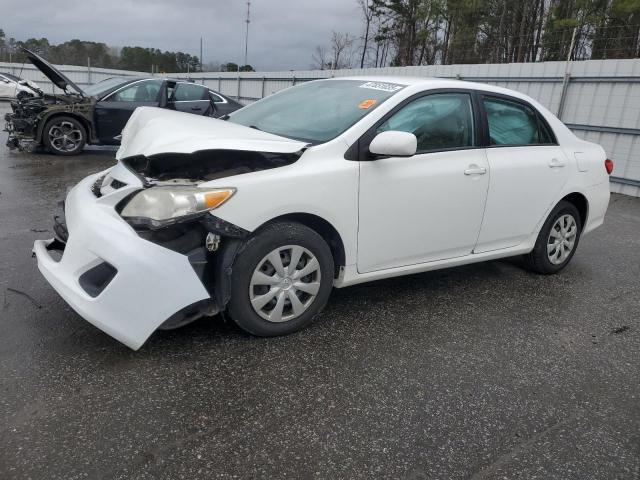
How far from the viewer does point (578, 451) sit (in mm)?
2340

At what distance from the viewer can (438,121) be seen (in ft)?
12.1

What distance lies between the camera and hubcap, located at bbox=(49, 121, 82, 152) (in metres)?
9.60

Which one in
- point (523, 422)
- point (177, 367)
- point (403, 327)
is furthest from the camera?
point (403, 327)

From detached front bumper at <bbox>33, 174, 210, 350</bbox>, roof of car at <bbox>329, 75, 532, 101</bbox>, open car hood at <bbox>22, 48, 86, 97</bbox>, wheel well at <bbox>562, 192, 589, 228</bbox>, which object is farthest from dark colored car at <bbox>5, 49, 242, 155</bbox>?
wheel well at <bbox>562, 192, 589, 228</bbox>

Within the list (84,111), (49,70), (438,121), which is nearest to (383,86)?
(438,121)

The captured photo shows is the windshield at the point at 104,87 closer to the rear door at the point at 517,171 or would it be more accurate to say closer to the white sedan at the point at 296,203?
the white sedan at the point at 296,203

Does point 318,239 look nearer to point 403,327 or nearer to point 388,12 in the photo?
point 403,327

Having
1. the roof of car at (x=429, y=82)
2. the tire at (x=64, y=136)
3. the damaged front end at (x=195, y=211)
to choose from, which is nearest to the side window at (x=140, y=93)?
the tire at (x=64, y=136)

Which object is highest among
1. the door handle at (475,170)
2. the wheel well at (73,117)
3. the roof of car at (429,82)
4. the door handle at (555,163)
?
the roof of car at (429,82)

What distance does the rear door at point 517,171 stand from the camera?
13.0 ft

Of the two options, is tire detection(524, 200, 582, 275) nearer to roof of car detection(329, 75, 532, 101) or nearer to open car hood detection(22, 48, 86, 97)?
roof of car detection(329, 75, 532, 101)

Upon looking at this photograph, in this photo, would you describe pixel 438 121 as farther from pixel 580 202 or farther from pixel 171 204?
pixel 171 204

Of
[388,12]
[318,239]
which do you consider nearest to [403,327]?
[318,239]

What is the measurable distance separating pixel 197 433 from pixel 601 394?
7.03ft
